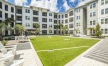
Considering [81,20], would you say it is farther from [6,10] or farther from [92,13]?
[6,10]

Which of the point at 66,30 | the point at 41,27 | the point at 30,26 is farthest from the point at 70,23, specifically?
the point at 30,26

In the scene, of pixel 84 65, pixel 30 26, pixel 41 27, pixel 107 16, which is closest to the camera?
pixel 84 65

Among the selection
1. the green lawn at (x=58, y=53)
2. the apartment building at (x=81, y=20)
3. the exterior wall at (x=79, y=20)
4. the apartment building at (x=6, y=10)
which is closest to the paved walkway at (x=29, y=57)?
the green lawn at (x=58, y=53)

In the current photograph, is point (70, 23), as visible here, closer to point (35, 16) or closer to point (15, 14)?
point (35, 16)

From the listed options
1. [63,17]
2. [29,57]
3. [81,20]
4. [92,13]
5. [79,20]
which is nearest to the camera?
[29,57]

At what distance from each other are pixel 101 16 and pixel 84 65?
123 ft

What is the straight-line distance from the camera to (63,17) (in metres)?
73.3

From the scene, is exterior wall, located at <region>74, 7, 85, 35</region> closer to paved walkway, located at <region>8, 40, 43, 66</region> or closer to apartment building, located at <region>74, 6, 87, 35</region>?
apartment building, located at <region>74, 6, 87, 35</region>

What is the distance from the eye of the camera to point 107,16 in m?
39.1

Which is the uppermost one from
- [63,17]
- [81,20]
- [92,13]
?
[63,17]

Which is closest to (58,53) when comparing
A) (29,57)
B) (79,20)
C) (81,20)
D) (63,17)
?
(29,57)

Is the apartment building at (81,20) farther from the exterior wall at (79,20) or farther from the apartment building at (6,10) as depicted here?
the apartment building at (6,10)

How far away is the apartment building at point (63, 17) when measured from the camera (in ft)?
139

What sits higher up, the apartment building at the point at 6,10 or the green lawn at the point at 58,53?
the apartment building at the point at 6,10
